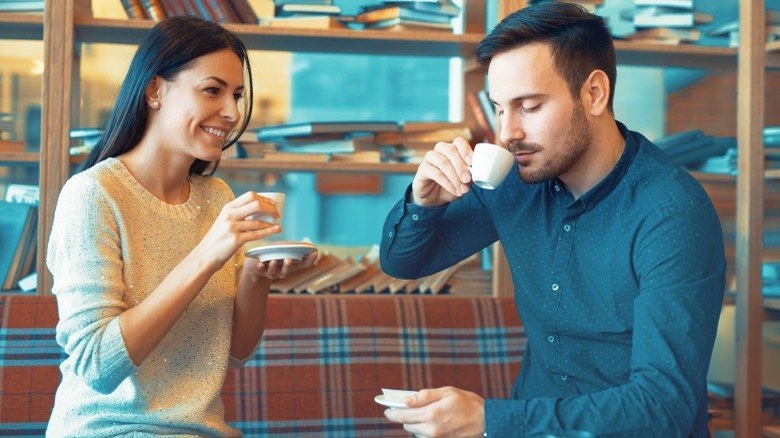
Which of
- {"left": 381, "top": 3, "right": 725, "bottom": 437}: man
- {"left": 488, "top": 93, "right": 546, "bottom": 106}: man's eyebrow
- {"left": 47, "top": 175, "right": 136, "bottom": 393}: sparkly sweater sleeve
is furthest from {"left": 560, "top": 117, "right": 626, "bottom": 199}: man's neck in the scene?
{"left": 47, "top": 175, "right": 136, "bottom": 393}: sparkly sweater sleeve

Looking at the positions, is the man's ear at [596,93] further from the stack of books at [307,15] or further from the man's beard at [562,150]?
the stack of books at [307,15]

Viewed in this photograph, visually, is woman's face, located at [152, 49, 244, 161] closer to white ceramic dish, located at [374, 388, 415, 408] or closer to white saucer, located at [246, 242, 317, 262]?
white saucer, located at [246, 242, 317, 262]

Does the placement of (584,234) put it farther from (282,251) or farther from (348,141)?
(348,141)

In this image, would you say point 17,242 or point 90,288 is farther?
point 17,242

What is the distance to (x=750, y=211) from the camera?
2.75 meters

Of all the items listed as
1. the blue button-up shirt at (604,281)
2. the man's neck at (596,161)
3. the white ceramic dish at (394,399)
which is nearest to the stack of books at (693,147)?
the blue button-up shirt at (604,281)

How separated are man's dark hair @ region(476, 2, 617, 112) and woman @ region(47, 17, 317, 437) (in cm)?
48

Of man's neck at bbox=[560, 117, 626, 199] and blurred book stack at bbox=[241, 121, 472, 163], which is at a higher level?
blurred book stack at bbox=[241, 121, 472, 163]

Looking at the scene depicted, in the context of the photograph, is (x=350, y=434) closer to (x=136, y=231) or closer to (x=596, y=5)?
(x=136, y=231)

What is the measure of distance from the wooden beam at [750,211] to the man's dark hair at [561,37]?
3.90 feet

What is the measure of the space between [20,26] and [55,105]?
30 centimetres

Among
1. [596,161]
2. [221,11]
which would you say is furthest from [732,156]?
[221,11]

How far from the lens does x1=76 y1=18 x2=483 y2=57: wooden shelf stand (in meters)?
2.63

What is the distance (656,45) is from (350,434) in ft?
4.78
